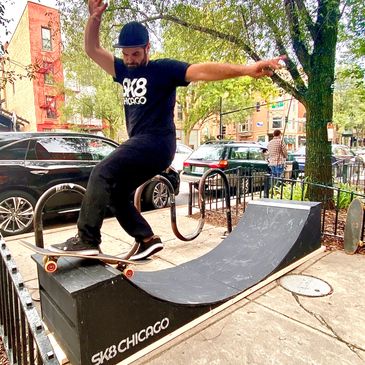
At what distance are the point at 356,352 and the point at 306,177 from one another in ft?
14.0

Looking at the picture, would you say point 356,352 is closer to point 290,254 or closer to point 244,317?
point 244,317

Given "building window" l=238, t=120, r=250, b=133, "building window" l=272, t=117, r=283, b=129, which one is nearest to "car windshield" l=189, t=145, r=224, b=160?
"building window" l=272, t=117, r=283, b=129

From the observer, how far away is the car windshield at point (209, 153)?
9.03 metres

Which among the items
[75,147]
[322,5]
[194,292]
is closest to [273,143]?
[322,5]

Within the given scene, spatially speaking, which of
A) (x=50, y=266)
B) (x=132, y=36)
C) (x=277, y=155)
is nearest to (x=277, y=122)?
(x=277, y=155)

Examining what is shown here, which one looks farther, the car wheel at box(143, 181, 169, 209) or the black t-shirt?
the car wheel at box(143, 181, 169, 209)

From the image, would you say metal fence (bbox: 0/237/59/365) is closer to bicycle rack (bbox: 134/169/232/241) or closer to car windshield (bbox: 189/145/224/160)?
bicycle rack (bbox: 134/169/232/241)

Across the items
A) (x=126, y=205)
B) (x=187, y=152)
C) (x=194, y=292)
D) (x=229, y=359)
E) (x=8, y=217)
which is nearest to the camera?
(x=229, y=359)

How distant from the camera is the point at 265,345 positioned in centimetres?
221

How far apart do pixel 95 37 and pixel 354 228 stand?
154 inches

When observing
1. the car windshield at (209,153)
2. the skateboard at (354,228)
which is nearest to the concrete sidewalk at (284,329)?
the skateboard at (354,228)

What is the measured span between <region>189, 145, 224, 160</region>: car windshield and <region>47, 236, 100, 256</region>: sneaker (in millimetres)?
7144

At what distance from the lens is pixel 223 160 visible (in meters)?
8.78

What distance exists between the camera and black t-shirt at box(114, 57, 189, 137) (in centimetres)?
224
